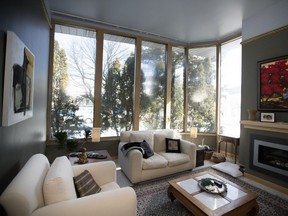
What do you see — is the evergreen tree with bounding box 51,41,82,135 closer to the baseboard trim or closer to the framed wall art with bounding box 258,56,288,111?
the baseboard trim

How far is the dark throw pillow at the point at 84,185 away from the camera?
156 cm

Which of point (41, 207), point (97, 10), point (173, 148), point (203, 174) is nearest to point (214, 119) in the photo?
point (173, 148)

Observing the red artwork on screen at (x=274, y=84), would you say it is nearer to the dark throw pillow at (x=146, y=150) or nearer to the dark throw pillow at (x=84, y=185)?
the dark throw pillow at (x=146, y=150)

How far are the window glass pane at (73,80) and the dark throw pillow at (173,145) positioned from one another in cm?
191

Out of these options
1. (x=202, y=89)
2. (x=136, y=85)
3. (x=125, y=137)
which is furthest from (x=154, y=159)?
(x=202, y=89)

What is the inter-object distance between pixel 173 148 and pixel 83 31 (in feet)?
11.3

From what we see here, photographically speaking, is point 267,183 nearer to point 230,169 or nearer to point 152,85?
point 230,169

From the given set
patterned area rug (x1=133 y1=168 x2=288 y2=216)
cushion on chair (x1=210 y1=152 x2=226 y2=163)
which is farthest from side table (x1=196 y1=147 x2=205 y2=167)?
patterned area rug (x1=133 y1=168 x2=288 y2=216)

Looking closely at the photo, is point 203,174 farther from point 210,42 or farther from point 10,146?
point 210,42

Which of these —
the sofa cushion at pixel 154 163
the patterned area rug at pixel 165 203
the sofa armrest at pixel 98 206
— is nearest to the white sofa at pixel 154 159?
the sofa cushion at pixel 154 163

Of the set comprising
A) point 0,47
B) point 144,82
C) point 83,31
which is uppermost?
point 83,31

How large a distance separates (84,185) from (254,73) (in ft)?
12.1

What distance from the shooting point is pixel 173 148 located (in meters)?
3.49

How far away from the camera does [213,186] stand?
6.68 ft
